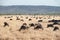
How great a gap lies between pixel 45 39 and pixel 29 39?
163cm

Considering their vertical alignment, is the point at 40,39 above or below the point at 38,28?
above

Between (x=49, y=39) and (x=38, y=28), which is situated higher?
(x=49, y=39)

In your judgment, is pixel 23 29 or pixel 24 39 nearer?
pixel 24 39

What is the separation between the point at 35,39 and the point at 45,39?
102cm

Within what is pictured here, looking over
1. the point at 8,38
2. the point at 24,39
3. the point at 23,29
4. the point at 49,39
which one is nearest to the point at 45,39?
the point at 49,39

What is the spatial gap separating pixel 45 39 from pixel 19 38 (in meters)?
2.84

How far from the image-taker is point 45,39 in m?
25.5

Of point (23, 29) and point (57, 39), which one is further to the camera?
point (23, 29)

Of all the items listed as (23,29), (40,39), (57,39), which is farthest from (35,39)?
(23,29)

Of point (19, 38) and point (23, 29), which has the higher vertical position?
point (19, 38)

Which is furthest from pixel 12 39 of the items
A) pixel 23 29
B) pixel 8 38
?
pixel 23 29

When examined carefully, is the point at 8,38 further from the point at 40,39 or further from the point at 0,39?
the point at 40,39

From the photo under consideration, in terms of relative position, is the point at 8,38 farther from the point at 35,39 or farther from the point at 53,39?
the point at 53,39

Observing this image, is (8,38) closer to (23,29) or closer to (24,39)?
(24,39)
